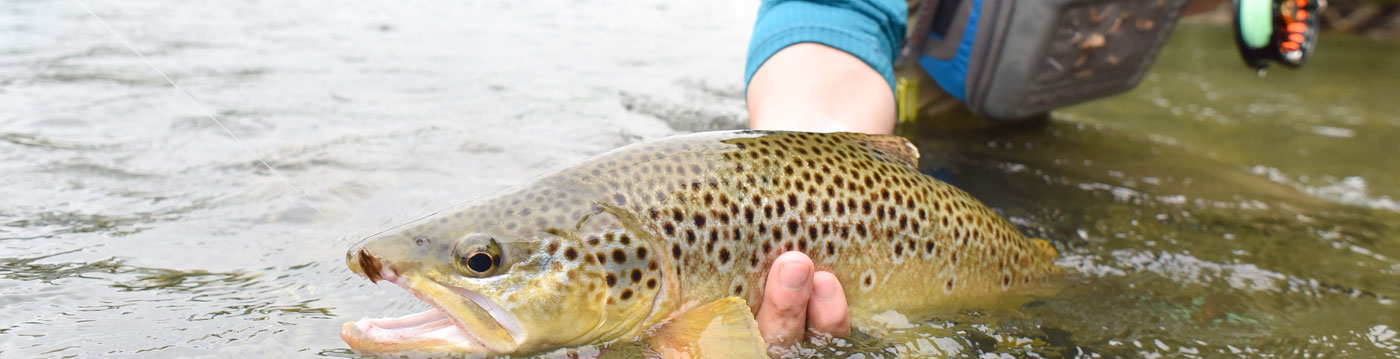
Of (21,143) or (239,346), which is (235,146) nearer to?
(21,143)

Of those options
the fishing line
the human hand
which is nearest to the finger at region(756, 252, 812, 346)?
the human hand

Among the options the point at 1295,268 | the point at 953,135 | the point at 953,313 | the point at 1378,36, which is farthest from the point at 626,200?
the point at 1378,36

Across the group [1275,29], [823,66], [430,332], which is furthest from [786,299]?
[1275,29]

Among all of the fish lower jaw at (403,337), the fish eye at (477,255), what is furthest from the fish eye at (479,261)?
the fish lower jaw at (403,337)

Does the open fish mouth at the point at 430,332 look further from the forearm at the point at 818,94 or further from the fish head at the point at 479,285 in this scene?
the forearm at the point at 818,94

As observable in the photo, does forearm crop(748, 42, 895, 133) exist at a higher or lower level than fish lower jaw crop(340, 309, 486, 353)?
higher

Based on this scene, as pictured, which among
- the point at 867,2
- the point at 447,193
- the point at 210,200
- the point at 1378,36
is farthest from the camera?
the point at 1378,36

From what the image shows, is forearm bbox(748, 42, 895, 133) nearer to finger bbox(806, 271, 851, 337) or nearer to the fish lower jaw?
finger bbox(806, 271, 851, 337)
